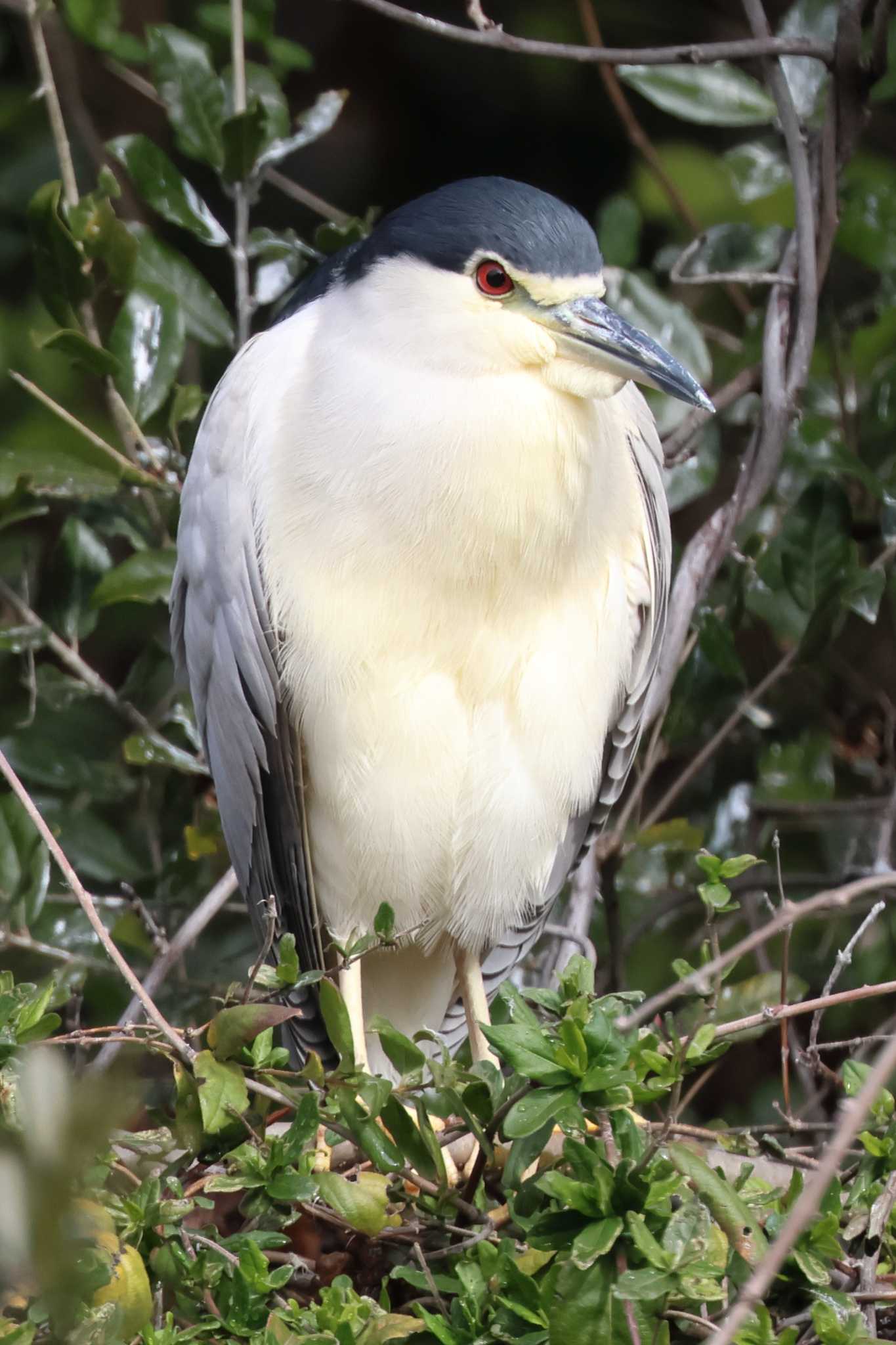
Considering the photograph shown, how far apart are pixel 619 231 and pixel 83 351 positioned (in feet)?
3.09

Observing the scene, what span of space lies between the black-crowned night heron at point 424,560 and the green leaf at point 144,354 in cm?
26

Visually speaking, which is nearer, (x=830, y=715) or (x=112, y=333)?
(x=112, y=333)

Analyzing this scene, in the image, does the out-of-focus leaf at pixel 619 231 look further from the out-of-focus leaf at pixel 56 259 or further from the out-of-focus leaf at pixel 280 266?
the out-of-focus leaf at pixel 56 259

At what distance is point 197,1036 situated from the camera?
1305mm

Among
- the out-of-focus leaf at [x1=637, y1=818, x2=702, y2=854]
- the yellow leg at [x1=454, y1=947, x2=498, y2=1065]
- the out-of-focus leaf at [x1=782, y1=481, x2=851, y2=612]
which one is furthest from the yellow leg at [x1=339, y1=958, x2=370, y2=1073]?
the out-of-focus leaf at [x1=782, y1=481, x2=851, y2=612]

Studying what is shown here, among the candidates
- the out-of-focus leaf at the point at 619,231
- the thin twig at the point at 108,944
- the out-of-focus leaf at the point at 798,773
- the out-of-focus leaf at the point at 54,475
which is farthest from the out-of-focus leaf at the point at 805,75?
the thin twig at the point at 108,944

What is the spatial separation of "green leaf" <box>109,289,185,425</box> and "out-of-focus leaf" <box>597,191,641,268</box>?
746 mm

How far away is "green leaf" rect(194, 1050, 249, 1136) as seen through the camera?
48.3 inches

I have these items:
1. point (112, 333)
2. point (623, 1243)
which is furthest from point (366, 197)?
point (623, 1243)

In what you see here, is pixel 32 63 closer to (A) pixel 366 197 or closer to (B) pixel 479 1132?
(A) pixel 366 197

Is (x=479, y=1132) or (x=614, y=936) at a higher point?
(x=479, y=1132)

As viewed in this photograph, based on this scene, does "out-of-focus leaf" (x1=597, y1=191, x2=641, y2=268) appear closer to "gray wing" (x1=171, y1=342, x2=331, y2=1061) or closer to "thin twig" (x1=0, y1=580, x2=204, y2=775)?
"gray wing" (x1=171, y1=342, x2=331, y2=1061)

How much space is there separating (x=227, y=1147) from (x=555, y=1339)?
0.37 metres

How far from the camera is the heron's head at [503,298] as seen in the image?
1.71 metres
